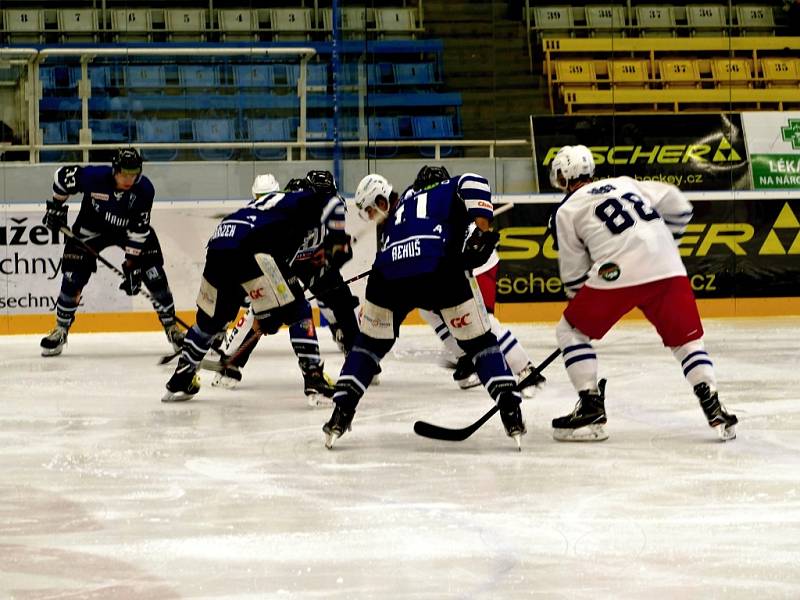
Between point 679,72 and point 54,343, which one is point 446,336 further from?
point 679,72

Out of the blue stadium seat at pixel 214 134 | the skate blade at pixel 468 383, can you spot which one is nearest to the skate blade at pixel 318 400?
the skate blade at pixel 468 383

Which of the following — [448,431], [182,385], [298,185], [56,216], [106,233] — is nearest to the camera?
[448,431]

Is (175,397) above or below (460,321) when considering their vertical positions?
below

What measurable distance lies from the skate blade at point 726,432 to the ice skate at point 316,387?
5.61 ft

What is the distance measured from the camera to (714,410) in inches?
174

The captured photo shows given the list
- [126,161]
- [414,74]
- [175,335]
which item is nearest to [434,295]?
[126,161]

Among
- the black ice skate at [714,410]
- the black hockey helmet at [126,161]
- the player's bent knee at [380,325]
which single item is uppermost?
the black hockey helmet at [126,161]

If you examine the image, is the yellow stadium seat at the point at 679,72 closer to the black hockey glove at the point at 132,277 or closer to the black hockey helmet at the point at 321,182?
the black hockey glove at the point at 132,277

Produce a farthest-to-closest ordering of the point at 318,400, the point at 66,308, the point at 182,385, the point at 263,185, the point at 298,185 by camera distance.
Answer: the point at 66,308, the point at 263,185, the point at 298,185, the point at 182,385, the point at 318,400

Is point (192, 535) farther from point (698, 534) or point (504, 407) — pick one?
point (504, 407)

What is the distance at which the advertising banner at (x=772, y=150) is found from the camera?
9953mm

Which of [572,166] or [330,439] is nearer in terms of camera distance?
[330,439]

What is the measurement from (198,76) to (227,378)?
378 cm

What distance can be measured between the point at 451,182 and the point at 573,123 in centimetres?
555
